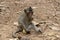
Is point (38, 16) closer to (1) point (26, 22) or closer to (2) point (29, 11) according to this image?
(1) point (26, 22)

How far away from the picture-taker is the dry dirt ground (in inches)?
346

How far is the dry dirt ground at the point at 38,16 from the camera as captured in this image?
8.80m

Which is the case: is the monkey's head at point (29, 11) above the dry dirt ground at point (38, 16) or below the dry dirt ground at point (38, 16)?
above

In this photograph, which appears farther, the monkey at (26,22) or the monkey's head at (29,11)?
the monkey at (26,22)

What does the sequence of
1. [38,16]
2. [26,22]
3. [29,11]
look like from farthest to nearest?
[38,16]
[26,22]
[29,11]

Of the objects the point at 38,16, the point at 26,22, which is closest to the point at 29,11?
the point at 26,22

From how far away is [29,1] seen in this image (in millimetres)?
11969

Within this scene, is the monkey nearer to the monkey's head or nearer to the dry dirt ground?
the monkey's head

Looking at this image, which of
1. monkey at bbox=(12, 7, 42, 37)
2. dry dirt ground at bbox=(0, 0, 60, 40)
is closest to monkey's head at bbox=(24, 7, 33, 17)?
monkey at bbox=(12, 7, 42, 37)

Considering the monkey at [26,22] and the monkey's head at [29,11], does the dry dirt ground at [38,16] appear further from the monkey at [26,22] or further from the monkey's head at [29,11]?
the monkey's head at [29,11]

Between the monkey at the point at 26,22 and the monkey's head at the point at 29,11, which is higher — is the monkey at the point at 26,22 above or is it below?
below

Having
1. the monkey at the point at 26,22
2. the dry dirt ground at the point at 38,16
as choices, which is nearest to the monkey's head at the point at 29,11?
the monkey at the point at 26,22

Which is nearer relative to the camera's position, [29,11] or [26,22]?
[29,11]

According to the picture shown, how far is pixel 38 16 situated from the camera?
10.4m
